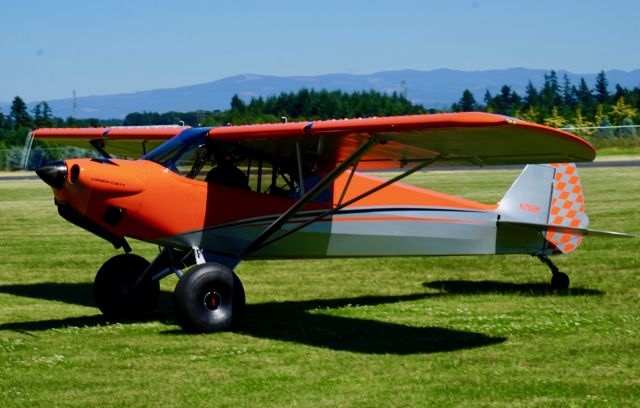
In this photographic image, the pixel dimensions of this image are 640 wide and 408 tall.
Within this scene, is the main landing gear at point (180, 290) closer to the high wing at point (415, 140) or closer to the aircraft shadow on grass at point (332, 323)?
the aircraft shadow on grass at point (332, 323)

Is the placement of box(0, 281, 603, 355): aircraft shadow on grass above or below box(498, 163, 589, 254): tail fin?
below

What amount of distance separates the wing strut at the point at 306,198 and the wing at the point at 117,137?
2.20 m

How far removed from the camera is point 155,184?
1076 centimetres

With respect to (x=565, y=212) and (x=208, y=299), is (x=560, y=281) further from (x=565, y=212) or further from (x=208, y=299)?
(x=208, y=299)

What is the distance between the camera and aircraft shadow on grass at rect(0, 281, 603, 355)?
9.88m

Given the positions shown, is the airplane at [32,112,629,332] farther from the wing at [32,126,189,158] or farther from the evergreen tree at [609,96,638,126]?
the evergreen tree at [609,96,638,126]

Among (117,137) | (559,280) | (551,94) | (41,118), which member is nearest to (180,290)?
(117,137)

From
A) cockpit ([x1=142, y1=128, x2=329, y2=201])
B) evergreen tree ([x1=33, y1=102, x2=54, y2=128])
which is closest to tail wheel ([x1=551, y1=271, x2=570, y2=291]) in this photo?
cockpit ([x1=142, y1=128, x2=329, y2=201])

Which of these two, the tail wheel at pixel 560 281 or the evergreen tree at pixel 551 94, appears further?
the evergreen tree at pixel 551 94

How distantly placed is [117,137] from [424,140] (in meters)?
5.06

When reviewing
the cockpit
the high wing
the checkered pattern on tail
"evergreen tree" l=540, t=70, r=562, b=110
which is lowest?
the checkered pattern on tail

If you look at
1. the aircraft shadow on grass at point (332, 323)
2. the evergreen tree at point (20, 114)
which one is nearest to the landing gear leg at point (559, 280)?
the aircraft shadow on grass at point (332, 323)

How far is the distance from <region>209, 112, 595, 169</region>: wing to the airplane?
2 cm

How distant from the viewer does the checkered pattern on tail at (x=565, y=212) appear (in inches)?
525
